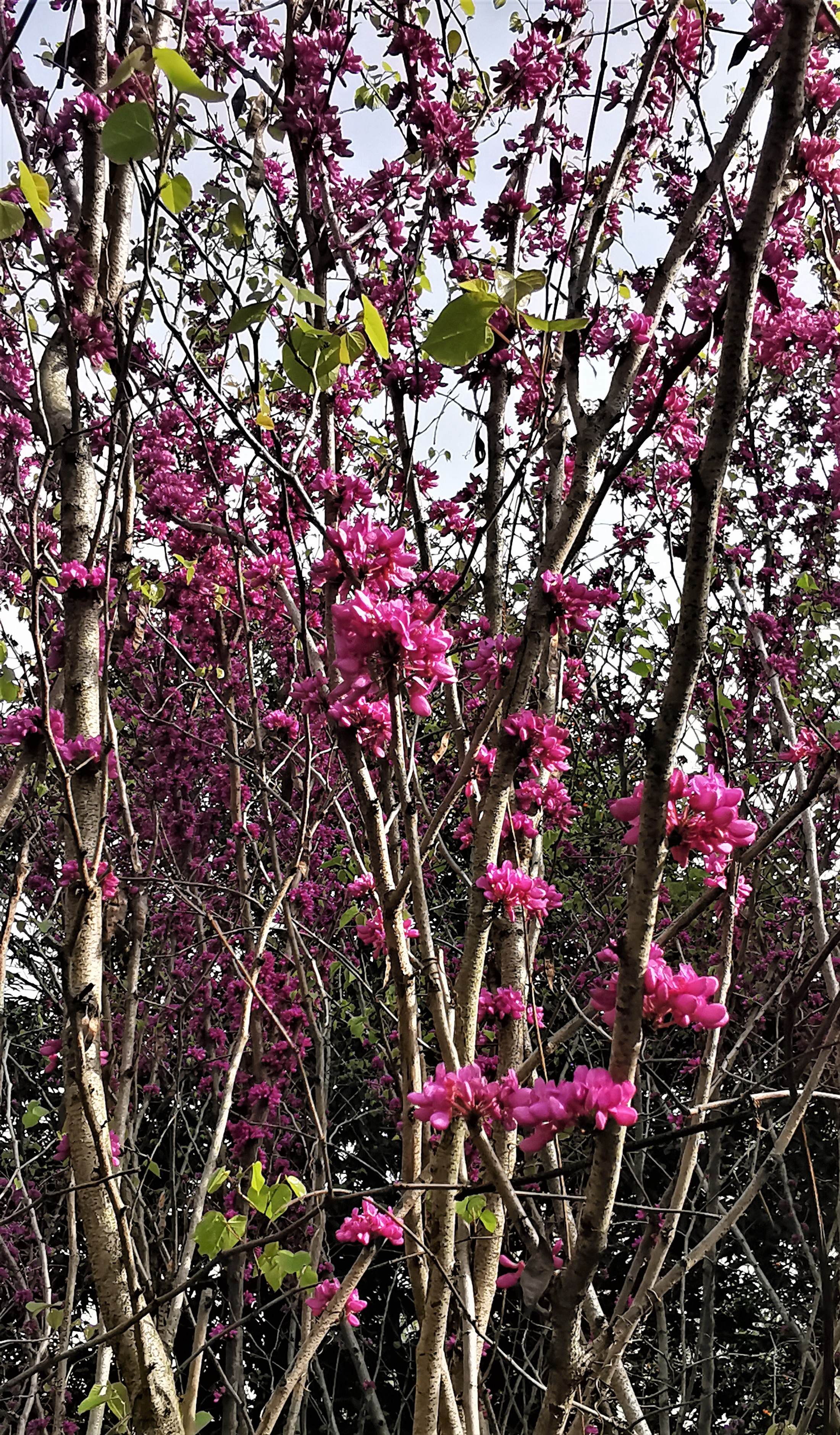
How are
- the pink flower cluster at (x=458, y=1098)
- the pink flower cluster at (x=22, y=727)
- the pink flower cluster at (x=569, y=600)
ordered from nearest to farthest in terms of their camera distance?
the pink flower cluster at (x=458, y=1098), the pink flower cluster at (x=569, y=600), the pink flower cluster at (x=22, y=727)

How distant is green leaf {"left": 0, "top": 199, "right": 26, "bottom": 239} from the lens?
1.48 m

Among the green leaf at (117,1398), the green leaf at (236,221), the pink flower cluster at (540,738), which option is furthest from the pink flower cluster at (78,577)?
the green leaf at (117,1398)

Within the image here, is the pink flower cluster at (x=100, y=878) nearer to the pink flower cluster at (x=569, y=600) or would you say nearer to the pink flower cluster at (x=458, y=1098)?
the pink flower cluster at (x=458, y=1098)

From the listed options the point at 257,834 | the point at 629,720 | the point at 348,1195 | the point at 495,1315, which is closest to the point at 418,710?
the point at 348,1195

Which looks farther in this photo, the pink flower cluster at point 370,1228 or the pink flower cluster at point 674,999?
the pink flower cluster at point 370,1228

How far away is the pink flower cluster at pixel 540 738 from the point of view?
2.03 m

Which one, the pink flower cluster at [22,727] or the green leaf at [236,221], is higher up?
the green leaf at [236,221]

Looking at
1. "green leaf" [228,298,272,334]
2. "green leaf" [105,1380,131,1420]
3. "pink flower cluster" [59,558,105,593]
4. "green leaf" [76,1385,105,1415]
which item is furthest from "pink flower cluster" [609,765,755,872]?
"green leaf" [76,1385,105,1415]

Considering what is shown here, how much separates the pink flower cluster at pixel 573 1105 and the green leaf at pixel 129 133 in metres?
1.43

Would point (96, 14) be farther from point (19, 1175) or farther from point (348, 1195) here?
point (19, 1175)

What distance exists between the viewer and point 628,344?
2.23 meters

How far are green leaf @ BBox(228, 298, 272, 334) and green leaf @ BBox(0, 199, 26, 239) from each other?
0.34 m

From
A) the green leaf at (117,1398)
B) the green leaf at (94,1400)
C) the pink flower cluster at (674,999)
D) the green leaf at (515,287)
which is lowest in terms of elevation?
the green leaf at (94,1400)

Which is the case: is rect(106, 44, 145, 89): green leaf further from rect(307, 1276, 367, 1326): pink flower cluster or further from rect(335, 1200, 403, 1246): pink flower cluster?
rect(307, 1276, 367, 1326): pink flower cluster
